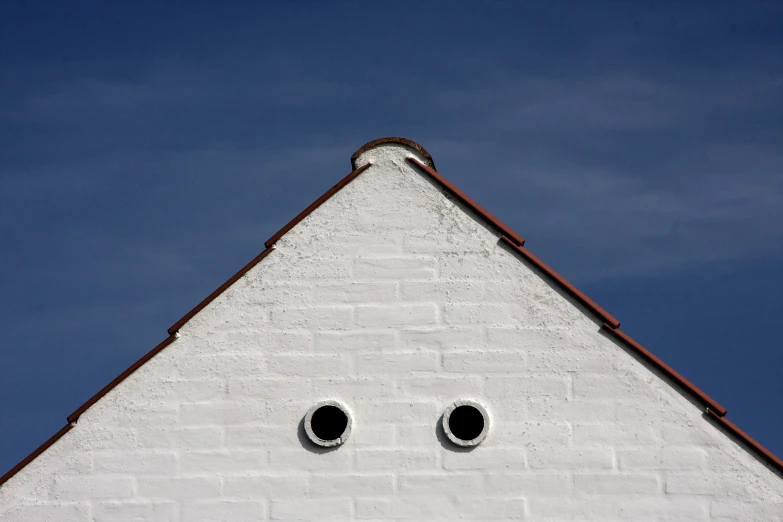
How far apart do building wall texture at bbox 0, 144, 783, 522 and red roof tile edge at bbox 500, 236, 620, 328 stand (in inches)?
3.2

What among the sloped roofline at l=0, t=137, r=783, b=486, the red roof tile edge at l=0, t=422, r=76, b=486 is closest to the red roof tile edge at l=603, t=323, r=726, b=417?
the sloped roofline at l=0, t=137, r=783, b=486

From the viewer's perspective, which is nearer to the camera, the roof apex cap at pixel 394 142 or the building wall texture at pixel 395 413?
the building wall texture at pixel 395 413

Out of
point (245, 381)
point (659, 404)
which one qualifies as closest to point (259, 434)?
point (245, 381)

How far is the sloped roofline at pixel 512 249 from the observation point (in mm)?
9422

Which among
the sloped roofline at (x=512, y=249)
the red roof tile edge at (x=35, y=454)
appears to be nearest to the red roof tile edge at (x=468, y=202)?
the sloped roofline at (x=512, y=249)

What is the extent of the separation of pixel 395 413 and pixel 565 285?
1.67 m

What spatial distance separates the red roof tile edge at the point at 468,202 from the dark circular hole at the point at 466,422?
142 cm

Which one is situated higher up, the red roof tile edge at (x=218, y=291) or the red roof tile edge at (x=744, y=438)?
the red roof tile edge at (x=218, y=291)

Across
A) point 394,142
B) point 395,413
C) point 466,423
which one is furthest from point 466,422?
point 394,142

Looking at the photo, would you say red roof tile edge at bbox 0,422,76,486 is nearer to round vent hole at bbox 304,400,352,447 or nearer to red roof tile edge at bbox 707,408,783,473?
round vent hole at bbox 304,400,352,447

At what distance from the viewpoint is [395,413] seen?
968cm

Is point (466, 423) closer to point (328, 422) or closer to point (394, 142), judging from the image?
point (328, 422)

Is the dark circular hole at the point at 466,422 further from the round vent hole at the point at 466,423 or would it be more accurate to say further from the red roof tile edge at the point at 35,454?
the red roof tile edge at the point at 35,454

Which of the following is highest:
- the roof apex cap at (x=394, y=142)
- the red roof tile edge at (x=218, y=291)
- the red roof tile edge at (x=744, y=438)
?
the roof apex cap at (x=394, y=142)
